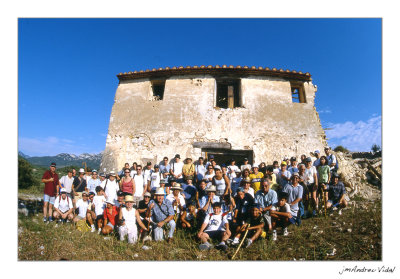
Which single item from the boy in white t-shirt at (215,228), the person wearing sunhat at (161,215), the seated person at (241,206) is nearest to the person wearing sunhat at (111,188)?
the person wearing sunhat at (161,215)

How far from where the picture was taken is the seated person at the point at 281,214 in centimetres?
420

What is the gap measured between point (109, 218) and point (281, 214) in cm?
387

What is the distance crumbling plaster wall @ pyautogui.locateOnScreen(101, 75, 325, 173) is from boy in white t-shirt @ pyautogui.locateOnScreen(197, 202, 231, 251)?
330 cm

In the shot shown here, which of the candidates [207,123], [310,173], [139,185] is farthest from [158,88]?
[310,173]

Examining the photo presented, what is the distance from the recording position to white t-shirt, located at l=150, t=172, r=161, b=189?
18.7 feet

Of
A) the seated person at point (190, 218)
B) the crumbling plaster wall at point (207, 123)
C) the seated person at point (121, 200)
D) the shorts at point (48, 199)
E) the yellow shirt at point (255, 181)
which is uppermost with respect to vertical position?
the crumbling plaster wall at point (207, 123)

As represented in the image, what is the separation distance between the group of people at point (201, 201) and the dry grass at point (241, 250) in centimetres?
19

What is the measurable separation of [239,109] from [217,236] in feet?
16.2

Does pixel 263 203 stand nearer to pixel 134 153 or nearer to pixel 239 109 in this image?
pixel 239 109

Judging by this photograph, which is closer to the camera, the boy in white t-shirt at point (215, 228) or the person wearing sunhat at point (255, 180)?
the boy in white t-shirt at point (215, 228)

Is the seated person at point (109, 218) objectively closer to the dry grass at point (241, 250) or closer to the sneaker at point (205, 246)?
the dry grass at point (241, 250)

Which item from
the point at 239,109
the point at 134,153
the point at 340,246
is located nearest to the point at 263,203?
the point at 340,246

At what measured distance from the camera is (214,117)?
766 cm

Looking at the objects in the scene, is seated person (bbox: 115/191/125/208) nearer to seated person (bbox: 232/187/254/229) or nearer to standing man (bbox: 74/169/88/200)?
standing man (bbox: 74/169/88/200)
